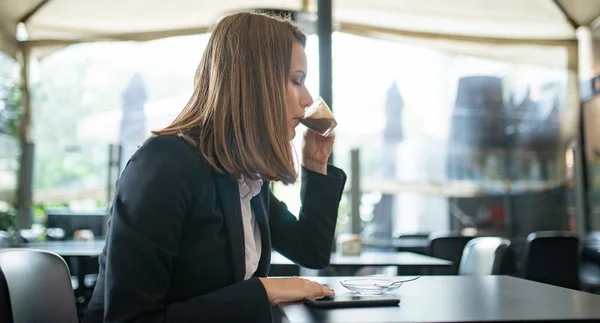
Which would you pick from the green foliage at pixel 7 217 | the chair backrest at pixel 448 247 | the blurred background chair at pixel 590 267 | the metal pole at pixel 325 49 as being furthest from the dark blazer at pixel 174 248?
the green foliage at pixel 7 217

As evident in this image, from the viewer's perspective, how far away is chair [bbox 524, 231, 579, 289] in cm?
410

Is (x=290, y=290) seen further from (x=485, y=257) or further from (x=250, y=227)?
(x=485, y=257)

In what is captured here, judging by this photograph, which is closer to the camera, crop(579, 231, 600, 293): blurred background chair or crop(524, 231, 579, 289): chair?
crop(524, 231, 579, 289): chair

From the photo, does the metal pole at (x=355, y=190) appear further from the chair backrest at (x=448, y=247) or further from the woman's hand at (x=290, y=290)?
the woman's hand at (x=290, y=290)

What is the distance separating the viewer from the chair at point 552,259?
161 inches

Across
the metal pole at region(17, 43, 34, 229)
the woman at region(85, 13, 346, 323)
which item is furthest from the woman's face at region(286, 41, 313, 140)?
the metal pole at region(17, 43, 34, 229)

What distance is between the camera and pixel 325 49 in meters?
3.44

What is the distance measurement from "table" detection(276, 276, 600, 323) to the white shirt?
195 mm

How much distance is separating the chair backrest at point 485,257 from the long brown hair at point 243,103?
110 cm

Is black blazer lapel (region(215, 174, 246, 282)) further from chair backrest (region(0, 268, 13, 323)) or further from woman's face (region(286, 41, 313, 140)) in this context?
chair backrest (region(0, 268, 13, 323))

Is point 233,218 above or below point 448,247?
above

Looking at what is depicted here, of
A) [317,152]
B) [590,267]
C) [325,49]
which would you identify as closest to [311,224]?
[317,152]

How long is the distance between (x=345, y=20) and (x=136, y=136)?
88.6 inches

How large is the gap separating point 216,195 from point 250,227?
16cm
